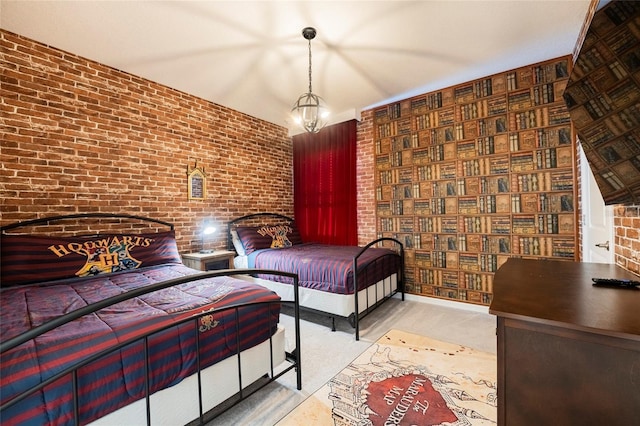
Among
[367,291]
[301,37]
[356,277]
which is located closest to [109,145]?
[301,37]

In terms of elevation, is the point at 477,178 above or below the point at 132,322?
above

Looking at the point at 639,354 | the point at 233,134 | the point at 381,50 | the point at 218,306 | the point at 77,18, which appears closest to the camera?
the point at 639,354

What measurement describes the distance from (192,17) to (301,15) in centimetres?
89

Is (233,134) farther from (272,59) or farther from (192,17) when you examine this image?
(192,17)

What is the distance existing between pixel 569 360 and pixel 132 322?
1782 mm

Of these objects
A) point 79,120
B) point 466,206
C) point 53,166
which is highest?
point 79,120

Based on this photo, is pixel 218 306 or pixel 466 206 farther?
pixel 466 206

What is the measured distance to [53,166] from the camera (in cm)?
254

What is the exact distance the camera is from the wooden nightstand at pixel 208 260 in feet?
10.5

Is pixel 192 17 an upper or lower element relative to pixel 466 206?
upper

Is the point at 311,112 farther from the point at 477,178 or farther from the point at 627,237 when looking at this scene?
the point at 627,237

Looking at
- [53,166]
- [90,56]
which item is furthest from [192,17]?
[53,166]

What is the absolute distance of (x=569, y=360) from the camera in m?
0.92

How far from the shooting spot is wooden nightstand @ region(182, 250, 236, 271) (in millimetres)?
3191
